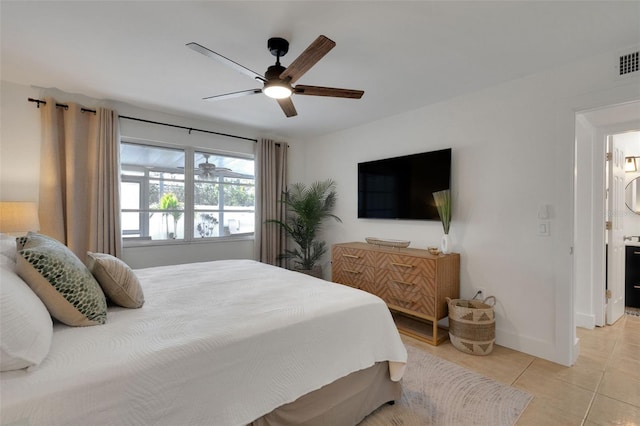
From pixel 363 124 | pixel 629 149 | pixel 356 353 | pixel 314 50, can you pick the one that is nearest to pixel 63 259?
pixel 356 353

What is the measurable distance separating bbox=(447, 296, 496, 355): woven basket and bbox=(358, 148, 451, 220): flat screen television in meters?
1.04

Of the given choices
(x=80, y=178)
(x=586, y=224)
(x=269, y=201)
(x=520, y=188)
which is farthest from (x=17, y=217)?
(x=586, y=224)

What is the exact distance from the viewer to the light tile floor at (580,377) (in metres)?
1.82

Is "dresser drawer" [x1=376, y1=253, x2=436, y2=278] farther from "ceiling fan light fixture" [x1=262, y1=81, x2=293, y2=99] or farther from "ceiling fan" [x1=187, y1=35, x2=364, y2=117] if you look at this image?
→ "ceiling fan light fixture" [x1=262, y1=81, x2=293, y2=99]

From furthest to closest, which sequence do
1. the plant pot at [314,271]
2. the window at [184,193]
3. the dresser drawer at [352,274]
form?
the plant pot at [314,271] < the window at [184,193] < the dresser drawer at [352,274]

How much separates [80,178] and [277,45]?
2707 mm

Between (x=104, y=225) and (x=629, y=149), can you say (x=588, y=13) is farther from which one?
(x=104, y=225)

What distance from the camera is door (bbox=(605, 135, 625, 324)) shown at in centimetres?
334

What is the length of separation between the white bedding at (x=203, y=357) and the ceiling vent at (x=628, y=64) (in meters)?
2.56

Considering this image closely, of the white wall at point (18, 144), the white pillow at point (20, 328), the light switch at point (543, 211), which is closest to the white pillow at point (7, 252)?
the white pillow at point (20, 328)

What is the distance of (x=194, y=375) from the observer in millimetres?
1134

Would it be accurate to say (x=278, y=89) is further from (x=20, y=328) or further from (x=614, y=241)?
(x=614, y=241)

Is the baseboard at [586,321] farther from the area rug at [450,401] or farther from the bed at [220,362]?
the bed at [220,362]

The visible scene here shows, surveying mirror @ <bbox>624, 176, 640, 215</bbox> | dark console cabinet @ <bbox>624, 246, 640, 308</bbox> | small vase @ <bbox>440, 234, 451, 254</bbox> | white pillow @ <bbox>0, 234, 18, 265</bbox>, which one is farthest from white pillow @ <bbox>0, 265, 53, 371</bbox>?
mirror @ <bbox>624, 176, 640, 215</bbox>
